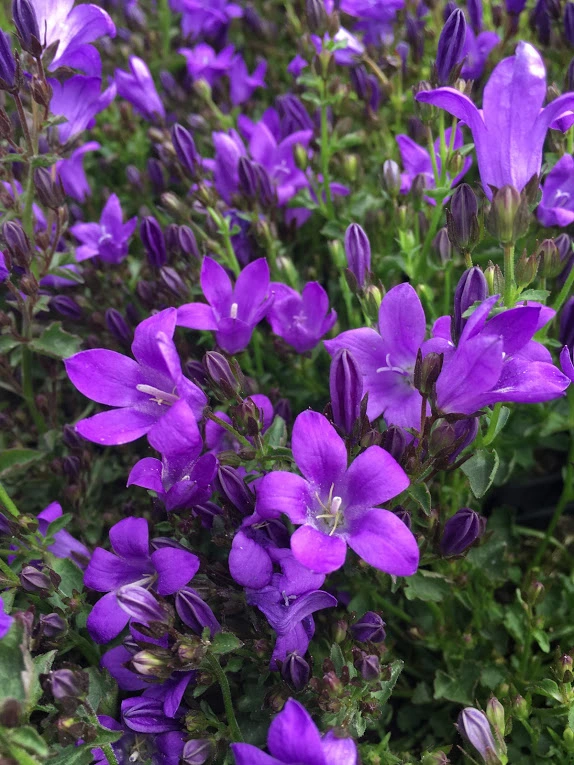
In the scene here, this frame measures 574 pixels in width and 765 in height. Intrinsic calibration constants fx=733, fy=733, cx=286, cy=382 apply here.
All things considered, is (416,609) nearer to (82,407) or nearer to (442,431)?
(442,431)

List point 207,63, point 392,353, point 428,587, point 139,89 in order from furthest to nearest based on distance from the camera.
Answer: point 207,63 < point 139,89 < point 428,587 < point 392,353

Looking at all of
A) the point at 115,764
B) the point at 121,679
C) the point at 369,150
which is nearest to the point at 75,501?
the point at 121,679

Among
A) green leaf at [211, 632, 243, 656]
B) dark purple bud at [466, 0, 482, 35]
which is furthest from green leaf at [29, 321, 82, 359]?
dark purple bud at [466, 0, 482, 35]

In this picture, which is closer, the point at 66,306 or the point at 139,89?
the point at 66,306

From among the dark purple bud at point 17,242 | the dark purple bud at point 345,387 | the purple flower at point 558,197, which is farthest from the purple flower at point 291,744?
the purple flower at point 558,197

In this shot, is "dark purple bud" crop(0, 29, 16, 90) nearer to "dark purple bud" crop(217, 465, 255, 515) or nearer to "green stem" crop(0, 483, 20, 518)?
"green stem" crop(0, 483, 20, 518)

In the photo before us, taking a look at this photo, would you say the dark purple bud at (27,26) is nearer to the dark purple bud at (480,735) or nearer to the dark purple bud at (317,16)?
the dark purple bud at (317,16)

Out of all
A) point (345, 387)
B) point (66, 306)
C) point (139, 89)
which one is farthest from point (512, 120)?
point (139, 89)

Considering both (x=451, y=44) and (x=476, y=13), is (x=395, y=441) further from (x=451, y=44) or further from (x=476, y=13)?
(x=476, y=13)
